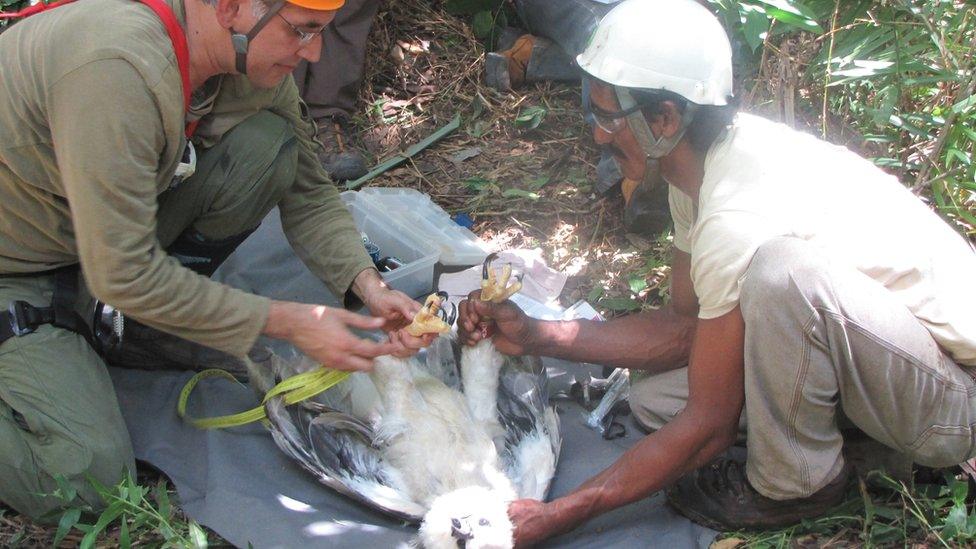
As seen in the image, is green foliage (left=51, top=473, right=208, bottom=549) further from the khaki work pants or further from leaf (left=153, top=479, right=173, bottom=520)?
the khaki work pants

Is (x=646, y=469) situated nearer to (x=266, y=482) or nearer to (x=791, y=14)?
(x=266, y=482)

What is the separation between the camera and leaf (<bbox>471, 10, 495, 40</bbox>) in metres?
5.60

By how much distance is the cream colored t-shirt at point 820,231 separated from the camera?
2.50m

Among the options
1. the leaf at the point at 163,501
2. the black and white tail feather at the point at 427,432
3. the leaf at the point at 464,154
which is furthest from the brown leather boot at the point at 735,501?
the leaf at the point at 464,154

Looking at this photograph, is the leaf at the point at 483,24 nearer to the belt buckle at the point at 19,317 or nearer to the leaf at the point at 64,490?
the belt buckle at the point at 19,317

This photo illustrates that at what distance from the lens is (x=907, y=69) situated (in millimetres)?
3799

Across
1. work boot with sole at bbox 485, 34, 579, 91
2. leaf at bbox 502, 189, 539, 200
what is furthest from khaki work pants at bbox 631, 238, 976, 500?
work boot with sole at bbox 485, 34, 579, 91

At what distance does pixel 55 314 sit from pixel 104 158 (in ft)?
2.97

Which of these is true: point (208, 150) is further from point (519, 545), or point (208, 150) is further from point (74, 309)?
point (519, 545)

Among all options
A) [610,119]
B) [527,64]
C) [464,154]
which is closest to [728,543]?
[610,119]

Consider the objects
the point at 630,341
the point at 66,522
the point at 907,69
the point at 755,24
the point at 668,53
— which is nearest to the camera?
the point at 668,53

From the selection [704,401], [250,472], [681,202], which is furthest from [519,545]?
[681,202]

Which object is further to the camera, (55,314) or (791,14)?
(791,14)

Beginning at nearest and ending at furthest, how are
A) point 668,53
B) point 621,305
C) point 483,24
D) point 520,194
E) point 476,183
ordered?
point 668,53
point 621,305
point 520,194
point 476,183
point 483,24
